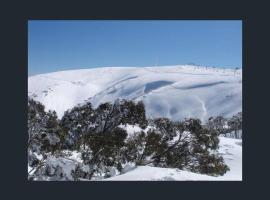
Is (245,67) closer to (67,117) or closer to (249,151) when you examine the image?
(249,151)

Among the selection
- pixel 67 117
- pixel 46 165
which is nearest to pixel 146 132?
pixel 67 117

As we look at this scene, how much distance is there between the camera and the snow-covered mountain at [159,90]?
109m

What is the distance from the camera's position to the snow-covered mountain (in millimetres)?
108625

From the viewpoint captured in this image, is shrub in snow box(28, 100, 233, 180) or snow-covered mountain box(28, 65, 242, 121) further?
snow-covered mountain box(28, 65, 242, 121)

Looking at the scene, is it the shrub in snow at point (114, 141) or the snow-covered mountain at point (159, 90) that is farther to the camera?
the snow-covered mountain at point (159, 90)

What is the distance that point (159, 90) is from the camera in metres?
159

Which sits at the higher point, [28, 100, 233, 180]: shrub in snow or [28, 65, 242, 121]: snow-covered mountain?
[28, 65, 242, 121]: snow-covered mountain

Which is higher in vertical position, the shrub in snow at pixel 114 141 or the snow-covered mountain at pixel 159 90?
the snow-covered mountain at pixel 159 90

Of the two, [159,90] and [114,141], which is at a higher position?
[159,90]

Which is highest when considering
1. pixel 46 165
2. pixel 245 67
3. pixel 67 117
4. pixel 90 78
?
pixel 90 78

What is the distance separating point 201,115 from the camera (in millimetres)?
122000

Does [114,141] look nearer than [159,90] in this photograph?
Yes

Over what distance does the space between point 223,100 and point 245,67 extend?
124 meters

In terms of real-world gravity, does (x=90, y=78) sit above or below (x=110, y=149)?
above
